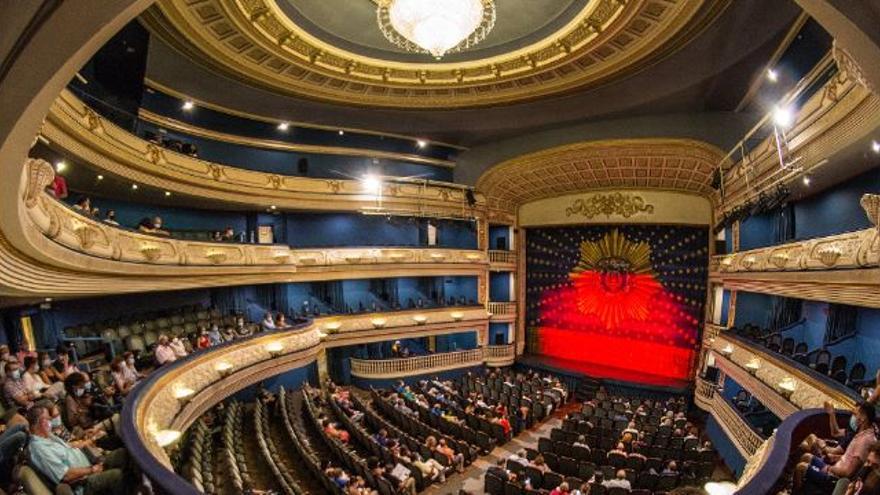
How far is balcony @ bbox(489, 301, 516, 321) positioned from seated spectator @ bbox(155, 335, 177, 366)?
1371cm

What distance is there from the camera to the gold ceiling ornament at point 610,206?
17141 mm

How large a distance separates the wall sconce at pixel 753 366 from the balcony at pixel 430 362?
1033 centimetres

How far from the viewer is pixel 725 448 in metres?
11.0

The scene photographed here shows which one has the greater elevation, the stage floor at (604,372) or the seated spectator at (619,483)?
the seated spectator at (619,483)

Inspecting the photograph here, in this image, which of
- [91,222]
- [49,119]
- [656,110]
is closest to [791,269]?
[656,110]

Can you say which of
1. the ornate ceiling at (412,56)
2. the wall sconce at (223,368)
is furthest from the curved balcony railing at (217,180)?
the wall sconce at (223,368)

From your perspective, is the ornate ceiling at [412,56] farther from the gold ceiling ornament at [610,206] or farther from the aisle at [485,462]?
the aisle at [485,462]

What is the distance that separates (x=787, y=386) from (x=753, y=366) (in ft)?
5.82

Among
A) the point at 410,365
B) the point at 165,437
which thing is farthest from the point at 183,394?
the point at 410,365

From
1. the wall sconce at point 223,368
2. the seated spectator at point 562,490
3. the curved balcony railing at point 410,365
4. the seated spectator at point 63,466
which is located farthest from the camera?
the curved balcony railing at point 410,365

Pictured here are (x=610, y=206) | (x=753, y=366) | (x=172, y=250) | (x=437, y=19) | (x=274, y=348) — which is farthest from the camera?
(x=610, y=206)

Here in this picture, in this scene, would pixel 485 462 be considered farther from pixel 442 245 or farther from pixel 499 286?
pixel 499 286

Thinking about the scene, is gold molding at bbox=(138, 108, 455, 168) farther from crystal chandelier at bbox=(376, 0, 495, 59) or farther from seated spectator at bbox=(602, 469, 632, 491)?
seated spectator at bbox=(602, 469, 632, 491)

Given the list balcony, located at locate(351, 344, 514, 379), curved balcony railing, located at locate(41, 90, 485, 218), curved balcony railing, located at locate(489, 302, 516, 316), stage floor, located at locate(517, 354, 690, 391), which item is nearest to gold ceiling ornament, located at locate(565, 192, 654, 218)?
curved balcony railing, located at locate(41, 90, 485, 218)
